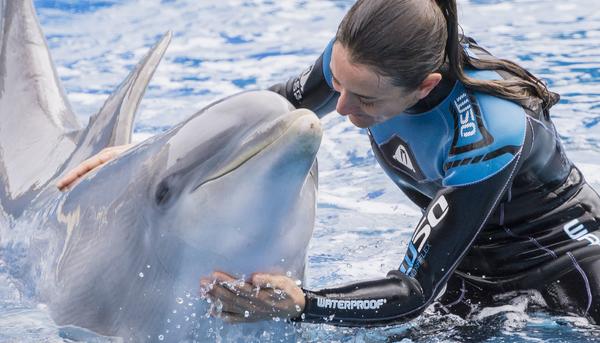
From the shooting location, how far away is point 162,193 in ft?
10.2

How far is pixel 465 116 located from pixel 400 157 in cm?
57

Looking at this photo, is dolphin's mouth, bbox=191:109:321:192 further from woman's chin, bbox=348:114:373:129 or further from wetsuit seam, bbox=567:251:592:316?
wetsuit seam, bbox=567:251:592:316

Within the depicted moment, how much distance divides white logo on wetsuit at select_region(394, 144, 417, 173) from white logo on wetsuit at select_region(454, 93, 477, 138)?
1.47 ft

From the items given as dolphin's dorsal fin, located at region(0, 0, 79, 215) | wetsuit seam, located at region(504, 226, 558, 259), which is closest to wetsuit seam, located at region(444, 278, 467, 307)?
wetsuit seam, located at region(504, 226, 558, 259)

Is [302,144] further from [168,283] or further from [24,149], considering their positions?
[24,149]

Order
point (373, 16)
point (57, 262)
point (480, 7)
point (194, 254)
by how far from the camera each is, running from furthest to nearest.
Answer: point (480, 7), point (57, 262), point (373, 16), point (194, 254)

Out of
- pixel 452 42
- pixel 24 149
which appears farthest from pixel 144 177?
pixel 24 149

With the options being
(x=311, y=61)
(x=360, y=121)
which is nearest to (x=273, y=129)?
(x=360, y=121)

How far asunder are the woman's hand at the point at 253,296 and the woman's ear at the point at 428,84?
0.90m

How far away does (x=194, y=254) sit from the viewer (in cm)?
311

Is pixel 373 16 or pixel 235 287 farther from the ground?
pixel 373 16

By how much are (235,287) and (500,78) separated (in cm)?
141

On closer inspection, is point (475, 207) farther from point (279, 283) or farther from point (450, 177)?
point (279, 283)

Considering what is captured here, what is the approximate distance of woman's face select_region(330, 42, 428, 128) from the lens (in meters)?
3.49
